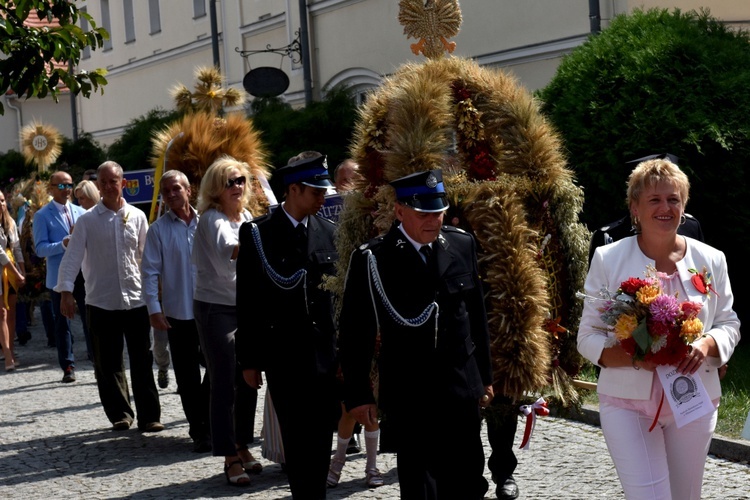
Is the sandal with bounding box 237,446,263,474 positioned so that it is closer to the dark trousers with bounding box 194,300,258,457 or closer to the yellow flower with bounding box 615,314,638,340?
the dark trousers with bounding box 194,300,258,457

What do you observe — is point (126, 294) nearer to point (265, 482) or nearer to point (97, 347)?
point (97, 347)

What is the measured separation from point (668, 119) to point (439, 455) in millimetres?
6072

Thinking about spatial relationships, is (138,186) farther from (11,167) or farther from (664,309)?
(11,167)

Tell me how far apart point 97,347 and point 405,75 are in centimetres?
423

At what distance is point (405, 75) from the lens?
21.7 ft

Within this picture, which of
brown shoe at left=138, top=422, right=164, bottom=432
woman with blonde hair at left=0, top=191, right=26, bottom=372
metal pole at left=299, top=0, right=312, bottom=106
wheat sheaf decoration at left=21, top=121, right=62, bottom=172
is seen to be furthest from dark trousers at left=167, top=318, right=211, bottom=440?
metal pole at left=299, top=0, right=312, bottom=106

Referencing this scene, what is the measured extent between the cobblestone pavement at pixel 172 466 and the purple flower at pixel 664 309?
1125 mm

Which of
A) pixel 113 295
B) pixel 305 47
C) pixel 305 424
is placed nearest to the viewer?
pixel 305 424

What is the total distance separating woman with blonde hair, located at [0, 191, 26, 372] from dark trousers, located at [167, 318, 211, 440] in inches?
203

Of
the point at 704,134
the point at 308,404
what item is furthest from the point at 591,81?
the point at 308,404

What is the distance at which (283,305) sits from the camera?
6559mm

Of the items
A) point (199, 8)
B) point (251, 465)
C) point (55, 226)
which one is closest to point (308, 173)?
point (251, 465)

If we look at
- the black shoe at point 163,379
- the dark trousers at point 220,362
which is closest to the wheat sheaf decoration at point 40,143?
the black shoe at point 163,379

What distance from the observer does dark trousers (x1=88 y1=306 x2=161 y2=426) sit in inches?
374
